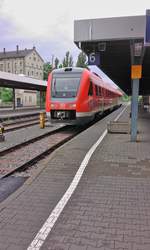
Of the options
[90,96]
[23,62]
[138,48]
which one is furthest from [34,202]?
[23,62]

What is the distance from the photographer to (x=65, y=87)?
46.2ft

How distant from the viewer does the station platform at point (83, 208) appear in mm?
3344

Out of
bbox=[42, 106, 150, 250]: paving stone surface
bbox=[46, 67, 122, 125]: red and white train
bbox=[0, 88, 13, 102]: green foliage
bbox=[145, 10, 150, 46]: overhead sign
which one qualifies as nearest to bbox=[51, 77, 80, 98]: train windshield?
bbox=[46, 67, 122, 125]: red and white train

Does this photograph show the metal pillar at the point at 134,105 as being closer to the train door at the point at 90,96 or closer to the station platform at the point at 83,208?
the station platform at the point at 83,208

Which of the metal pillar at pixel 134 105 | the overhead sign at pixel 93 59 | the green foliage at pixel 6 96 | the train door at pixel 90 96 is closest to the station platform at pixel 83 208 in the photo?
the metal pillar at pixel 134 105

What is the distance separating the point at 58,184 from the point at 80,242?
2298 millimetres

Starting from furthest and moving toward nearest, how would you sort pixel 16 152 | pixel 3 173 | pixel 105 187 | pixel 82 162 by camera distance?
pixel 16 152 < pixel 82 162 < pixel 3 173 < pixel 105 187

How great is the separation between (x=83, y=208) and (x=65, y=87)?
10.3 metres

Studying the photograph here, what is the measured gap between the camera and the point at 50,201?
4660 mm

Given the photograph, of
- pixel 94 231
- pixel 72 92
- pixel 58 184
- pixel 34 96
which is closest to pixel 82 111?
pixel 72 92

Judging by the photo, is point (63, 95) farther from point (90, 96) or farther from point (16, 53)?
point (16, 53)

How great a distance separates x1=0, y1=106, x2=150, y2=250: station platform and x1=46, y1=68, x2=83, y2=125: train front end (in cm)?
649

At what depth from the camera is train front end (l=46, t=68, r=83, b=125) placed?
45.0ft

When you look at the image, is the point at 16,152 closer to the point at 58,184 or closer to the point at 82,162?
the point at 82,162
